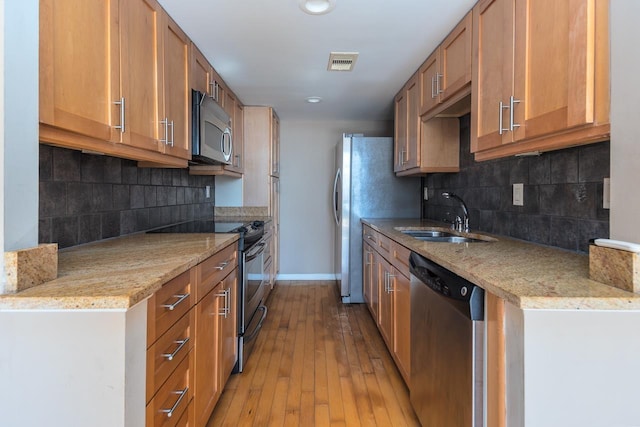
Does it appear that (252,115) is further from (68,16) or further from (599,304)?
(599,304)

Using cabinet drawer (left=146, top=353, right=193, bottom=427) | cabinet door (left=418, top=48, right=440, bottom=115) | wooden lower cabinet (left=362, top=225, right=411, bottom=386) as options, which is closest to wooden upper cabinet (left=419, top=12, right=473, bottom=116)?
cabinet door (left=418, top=48, right=440, bottom=115)

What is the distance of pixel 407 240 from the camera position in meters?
2.09

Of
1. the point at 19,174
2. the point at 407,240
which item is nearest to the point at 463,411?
the point at 407,240

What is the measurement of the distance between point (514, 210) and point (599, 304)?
1327 millimetres

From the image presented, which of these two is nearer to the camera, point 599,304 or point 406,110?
point 599,304

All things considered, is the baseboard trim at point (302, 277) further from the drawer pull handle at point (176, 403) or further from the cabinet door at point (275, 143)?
the drawer pull handle at point (176, 403)

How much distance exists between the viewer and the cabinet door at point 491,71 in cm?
164

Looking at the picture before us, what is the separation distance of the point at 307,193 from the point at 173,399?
3.74 m

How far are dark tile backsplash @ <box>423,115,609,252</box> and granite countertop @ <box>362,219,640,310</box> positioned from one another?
108 millimetres

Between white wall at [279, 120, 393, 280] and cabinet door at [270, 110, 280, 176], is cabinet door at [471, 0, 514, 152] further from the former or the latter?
white wall at [279, 120, 393, 280]

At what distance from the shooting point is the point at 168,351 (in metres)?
1.30

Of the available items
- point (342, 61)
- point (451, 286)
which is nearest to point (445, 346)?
point (451, 286)

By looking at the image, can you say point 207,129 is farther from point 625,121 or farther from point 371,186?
point 625,121

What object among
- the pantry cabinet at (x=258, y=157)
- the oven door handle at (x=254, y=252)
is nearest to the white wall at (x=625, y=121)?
the oven door handle at (x=254, y=252)
